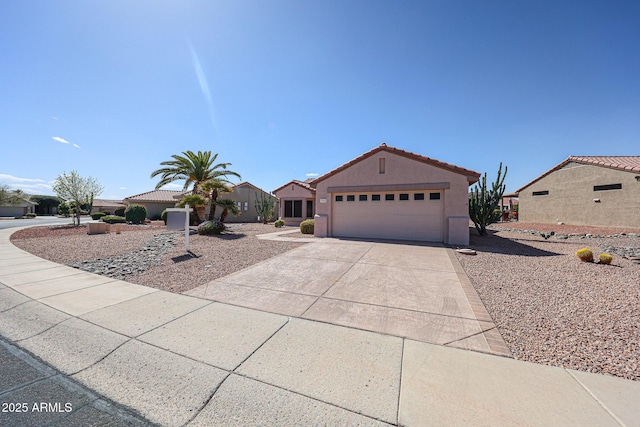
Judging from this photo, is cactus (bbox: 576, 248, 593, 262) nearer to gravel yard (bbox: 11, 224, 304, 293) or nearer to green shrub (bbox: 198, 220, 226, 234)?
gravel yard (bbox: 11, 224, 304, 293)

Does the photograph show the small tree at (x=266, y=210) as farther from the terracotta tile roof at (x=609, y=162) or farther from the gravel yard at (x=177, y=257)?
the terracotta tile roof at (x=609, y=162)

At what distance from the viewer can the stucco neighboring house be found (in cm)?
1144

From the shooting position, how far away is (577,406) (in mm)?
2258

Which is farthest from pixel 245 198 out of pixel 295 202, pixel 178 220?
pixel 178 220

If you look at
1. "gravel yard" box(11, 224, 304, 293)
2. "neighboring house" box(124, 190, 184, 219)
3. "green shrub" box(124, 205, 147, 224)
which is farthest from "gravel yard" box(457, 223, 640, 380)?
"neighboring house" box(124, 190, 184, 219)

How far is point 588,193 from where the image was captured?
1856cm

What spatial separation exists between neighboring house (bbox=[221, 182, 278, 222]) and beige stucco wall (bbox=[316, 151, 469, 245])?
18.5 m

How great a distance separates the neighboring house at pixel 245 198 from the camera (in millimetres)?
29952

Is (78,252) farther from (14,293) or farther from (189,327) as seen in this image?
(189,327)

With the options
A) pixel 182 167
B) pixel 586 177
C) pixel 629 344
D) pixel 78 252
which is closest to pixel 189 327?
pixel 629 344

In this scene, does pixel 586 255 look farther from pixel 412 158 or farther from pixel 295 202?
pixel 295 202

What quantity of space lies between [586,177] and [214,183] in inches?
1114

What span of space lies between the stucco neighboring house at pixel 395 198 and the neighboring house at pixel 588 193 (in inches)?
560

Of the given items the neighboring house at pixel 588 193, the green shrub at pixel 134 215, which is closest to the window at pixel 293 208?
the green shrub at pixel 134 215
